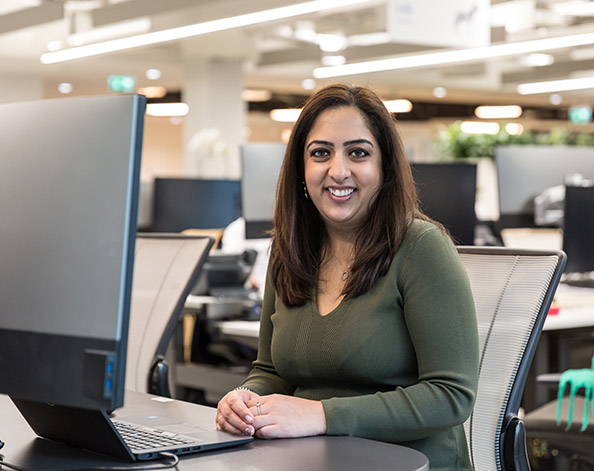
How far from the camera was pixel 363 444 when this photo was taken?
1.33 metres

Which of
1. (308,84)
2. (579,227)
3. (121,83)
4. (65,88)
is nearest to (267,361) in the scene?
(579,227)

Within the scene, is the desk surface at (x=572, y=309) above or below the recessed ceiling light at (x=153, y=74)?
below

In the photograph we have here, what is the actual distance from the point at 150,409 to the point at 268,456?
0.37 m

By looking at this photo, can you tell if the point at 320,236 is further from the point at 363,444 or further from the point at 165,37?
the point at 165,37

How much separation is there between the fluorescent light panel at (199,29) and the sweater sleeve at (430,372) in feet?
14.2

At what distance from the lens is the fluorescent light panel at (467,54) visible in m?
6.82

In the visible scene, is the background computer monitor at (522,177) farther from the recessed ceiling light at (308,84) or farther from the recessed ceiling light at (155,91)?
the recessed ceiling light at (155,91)

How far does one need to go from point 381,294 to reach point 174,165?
68.1ft

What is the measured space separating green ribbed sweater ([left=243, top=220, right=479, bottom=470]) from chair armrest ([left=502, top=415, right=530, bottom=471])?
0.14 meters

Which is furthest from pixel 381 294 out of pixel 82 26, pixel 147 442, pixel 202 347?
pixel 82 26

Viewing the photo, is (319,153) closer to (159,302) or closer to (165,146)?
(159,302)

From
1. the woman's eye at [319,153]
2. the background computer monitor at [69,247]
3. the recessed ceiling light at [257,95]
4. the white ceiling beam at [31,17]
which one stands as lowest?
the background computer monitor at [69,247]

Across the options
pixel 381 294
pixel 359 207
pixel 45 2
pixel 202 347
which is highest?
pixel 45 2

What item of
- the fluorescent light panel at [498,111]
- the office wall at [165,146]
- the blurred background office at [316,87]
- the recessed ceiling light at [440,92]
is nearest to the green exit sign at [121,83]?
the blurred background office at [316,87]
